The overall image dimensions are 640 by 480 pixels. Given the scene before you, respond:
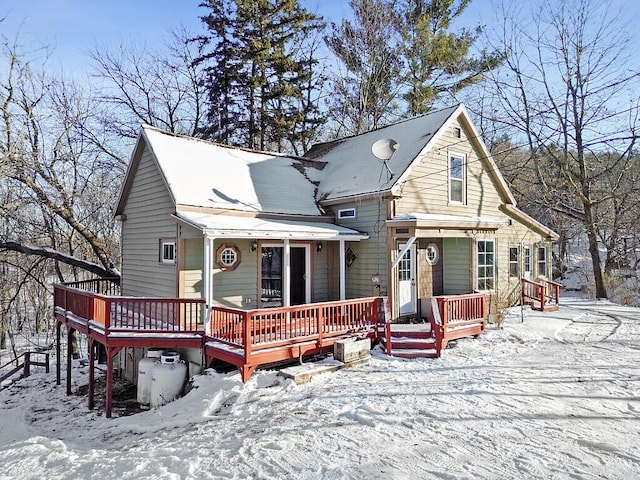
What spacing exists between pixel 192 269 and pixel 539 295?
38.8 feet

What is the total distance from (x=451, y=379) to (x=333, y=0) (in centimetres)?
2331

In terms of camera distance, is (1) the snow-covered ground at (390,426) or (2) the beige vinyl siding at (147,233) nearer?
(1) the snow-covered ground at (390,426)

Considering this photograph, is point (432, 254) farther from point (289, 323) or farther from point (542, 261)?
point (542, 261)

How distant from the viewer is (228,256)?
10344 millimetres

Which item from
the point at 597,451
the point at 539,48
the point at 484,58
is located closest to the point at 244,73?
the point at 484,58

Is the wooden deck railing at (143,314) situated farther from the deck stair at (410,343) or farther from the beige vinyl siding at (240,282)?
the deck stair at (410,343)

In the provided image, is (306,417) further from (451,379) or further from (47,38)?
(47,38)

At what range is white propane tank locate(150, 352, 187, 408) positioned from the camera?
28.7 feet

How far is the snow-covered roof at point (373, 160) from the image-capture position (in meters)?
11.8

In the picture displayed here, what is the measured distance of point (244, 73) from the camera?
23.3 meters

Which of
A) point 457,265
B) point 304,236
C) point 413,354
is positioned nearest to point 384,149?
point 304,236

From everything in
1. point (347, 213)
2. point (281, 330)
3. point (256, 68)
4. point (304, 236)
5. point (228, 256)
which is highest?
point (256, 68)

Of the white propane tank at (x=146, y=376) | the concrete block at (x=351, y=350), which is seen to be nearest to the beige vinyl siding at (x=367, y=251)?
the concrete block at (x=351, y=350)

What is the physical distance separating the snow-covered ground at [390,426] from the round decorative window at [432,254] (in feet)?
10.9
